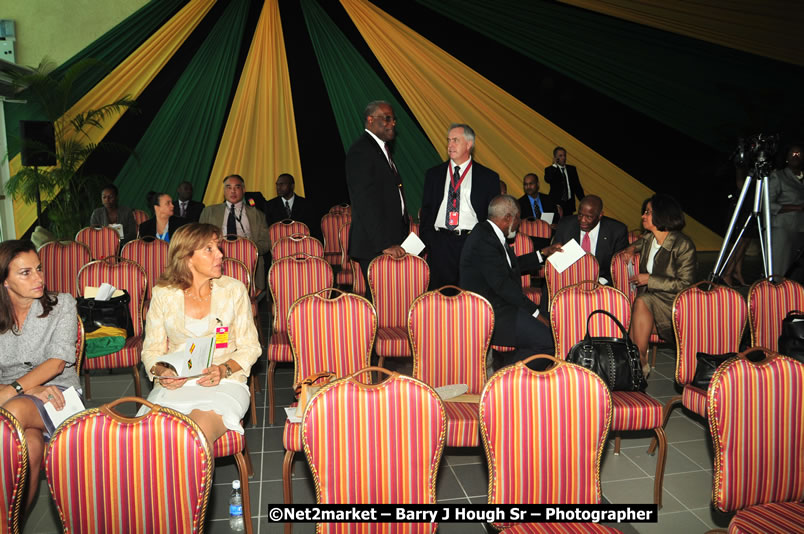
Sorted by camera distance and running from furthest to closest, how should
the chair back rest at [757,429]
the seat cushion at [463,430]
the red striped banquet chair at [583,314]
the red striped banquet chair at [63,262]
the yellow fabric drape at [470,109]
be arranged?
the yellow fabric drape at [470,109] < the red striped banquet chair at [63,262] < the red striped banquet chair at [583,314] < the seat cushion at [463,430] < the chair back rest at [757,429]

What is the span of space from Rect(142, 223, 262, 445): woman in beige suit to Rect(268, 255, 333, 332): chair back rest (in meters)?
1.19

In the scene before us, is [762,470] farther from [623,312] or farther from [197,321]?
[197,321]

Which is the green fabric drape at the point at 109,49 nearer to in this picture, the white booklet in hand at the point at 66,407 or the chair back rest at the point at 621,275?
the white booklet in hand at the point at 66,407

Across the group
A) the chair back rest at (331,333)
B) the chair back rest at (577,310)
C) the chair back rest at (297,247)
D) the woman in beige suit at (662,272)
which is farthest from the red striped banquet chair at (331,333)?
the woman in beige suit at (662,272)

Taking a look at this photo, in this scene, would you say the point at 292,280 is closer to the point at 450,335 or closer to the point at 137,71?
the point at 450,335

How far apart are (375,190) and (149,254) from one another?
2.09 metres

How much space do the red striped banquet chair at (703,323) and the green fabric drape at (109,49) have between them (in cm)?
800

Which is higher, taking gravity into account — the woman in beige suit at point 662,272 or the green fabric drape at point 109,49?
the green fabric drape at point 109,49

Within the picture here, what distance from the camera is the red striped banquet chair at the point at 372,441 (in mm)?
1884

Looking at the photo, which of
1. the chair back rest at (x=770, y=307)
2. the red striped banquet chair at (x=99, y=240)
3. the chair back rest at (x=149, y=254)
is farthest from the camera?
the red striped banquet chair at (x=99, y=240)

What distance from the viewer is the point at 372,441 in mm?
1899

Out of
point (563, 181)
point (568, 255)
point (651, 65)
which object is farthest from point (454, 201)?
point (651, 65)

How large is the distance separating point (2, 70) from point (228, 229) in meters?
3.93

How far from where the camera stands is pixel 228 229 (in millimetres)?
5848
